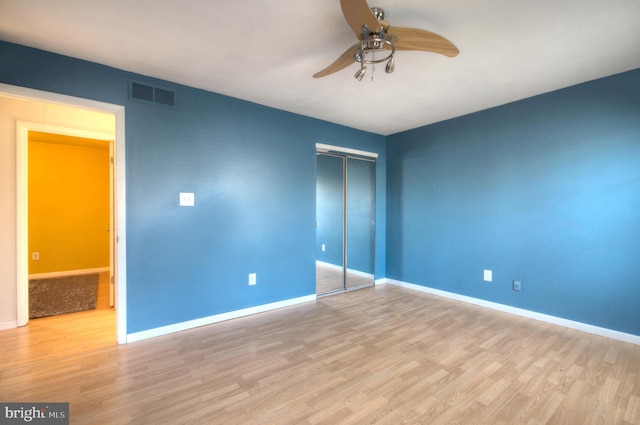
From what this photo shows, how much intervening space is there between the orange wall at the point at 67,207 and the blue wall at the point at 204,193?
12.9 ft

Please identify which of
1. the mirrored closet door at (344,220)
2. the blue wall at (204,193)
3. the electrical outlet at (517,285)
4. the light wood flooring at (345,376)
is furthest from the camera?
the mirrored closet door at (344,220)

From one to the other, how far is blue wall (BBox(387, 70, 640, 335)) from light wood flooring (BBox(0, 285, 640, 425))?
54 cm

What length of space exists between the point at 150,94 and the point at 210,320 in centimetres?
245

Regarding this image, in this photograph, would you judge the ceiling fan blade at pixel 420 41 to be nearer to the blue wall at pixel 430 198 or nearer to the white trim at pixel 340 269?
the blue wall at pixel 430 198

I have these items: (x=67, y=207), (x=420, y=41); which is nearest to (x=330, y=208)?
(x=420, y=41)

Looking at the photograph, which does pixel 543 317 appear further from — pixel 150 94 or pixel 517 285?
pixel 150 94

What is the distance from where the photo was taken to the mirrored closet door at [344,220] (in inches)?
175

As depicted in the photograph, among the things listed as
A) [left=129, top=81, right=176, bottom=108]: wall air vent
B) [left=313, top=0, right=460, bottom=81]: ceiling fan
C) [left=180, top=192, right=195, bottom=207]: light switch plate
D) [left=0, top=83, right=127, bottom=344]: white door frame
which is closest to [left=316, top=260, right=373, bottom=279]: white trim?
[left=180, top=192, right=195, bottom=207]: light switch plate

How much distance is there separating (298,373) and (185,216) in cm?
193

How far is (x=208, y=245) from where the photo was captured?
3080mm

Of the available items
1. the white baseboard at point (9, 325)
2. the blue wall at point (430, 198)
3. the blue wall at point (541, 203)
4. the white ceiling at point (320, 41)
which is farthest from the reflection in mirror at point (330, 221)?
the white baseboard at point (9, 325)

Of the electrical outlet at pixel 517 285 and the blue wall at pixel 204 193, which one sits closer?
the blue wall at pixel 204 193

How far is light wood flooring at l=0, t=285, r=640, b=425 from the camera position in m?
1.72

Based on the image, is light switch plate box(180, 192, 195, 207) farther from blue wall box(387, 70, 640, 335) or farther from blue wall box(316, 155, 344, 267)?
blue wall box(387, 70, 640, 335)
